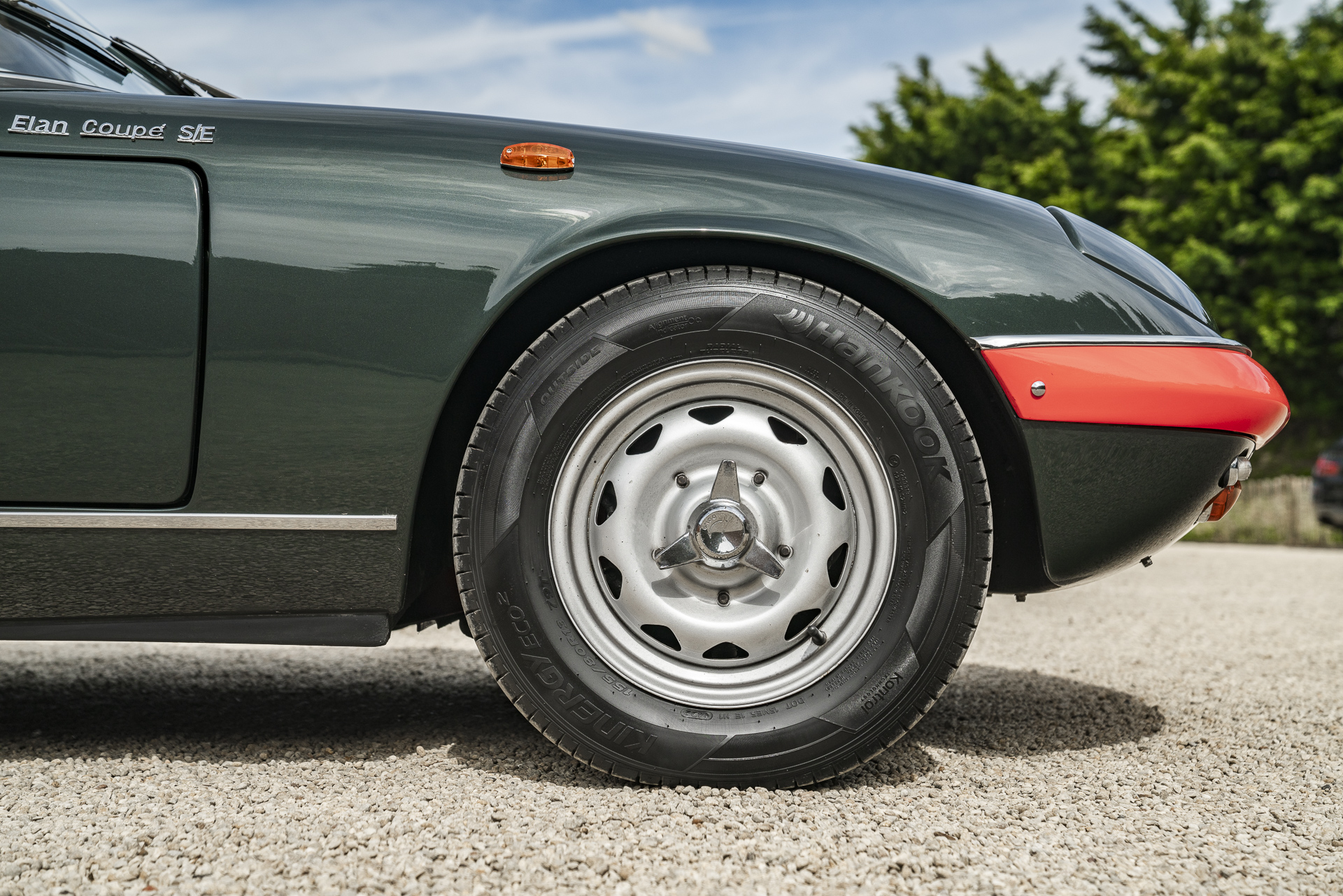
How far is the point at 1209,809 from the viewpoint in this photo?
1.67 meters

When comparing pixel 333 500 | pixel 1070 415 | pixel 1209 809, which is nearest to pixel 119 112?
pixel 333 500

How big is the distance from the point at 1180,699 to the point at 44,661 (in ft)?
11.5

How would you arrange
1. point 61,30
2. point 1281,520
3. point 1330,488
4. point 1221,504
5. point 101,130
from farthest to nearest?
point 1281,520
point 1330,488
point 61,30
point 1221,504
point 101,130

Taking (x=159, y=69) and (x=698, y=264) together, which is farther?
(x=159, y=69)

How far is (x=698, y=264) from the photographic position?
1818mm

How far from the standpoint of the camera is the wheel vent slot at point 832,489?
175 cm

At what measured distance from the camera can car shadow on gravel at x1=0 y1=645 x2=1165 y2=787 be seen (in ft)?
6.43

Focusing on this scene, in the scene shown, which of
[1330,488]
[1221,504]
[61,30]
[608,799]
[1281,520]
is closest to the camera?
[608,799]

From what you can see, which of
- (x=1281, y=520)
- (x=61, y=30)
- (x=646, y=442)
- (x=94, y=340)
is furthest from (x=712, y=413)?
(x=1281, y=520)

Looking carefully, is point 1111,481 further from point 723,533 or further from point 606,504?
point 606,504

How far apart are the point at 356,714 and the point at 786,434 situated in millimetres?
1327

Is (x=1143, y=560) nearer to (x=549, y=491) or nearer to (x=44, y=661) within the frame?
(x=549, y=491)

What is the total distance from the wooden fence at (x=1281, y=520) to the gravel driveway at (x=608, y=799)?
9.53m

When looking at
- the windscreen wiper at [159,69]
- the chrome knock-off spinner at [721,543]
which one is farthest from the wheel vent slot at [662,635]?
the windscreen wiper at [159,69]
